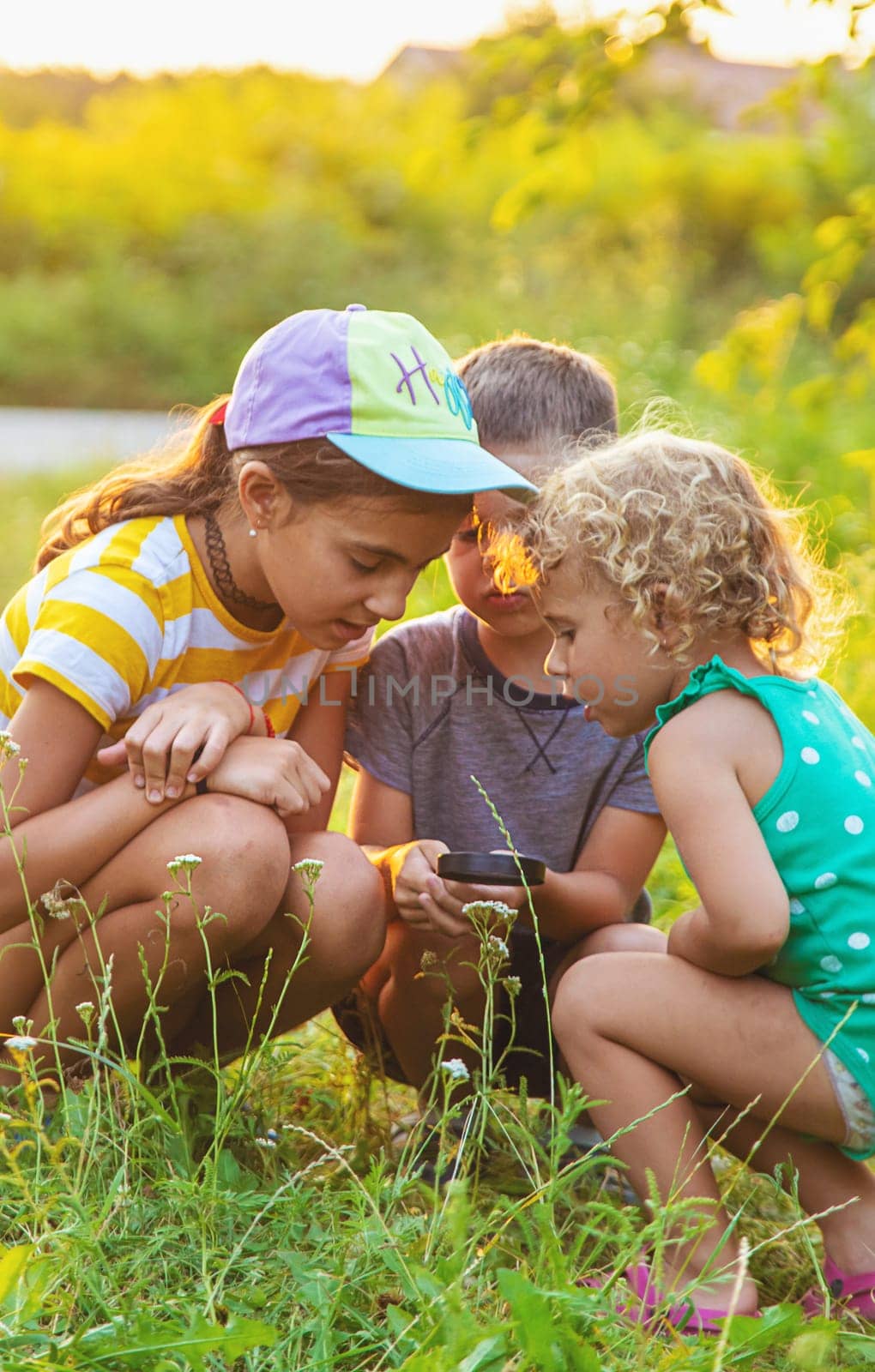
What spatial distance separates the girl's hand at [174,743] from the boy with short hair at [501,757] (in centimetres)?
40

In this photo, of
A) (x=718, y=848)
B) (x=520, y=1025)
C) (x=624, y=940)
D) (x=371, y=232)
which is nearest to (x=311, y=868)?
(x=718, y=848)

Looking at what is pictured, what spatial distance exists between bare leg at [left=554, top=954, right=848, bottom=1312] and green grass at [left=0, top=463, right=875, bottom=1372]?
137mm

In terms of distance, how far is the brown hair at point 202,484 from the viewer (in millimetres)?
2047

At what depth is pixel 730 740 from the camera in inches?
72.6

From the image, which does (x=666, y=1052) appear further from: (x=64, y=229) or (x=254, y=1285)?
(x=64, y=229)

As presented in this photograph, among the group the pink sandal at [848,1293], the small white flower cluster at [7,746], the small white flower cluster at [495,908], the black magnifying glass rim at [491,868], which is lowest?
the pink sandal at [848,1293]

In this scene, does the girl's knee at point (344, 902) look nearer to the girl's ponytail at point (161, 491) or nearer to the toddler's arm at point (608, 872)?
the toddler's arm at point (608, 872)

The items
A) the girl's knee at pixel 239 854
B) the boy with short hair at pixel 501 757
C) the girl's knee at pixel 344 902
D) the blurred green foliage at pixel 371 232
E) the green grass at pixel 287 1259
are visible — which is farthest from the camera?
the blurred green foliage at pixel 371 232

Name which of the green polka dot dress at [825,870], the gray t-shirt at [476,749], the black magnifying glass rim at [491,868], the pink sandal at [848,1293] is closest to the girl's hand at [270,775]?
the black magnifying glass rim at [491,868]

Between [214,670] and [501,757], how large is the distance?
1.75ft

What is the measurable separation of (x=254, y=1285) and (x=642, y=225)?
51.4ft

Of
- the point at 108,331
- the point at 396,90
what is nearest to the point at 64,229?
Result: the point at 108,331

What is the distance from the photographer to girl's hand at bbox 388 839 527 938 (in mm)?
2139

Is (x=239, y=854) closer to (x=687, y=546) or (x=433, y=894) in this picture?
(x=433, y=894)
